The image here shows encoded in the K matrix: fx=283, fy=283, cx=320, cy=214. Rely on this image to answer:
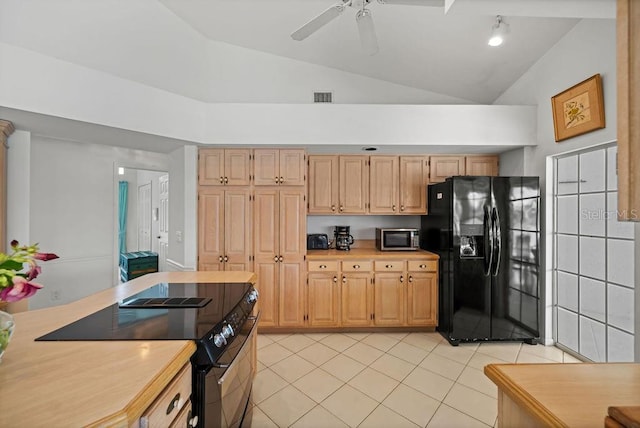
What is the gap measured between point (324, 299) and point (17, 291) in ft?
9.14

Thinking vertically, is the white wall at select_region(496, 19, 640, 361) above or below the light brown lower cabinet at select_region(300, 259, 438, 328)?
above

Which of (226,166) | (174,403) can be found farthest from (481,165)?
(174,403)

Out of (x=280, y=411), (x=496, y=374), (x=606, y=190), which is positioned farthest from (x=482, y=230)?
(x=280, y=411)

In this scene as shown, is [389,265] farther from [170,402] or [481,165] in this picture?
[170,402]

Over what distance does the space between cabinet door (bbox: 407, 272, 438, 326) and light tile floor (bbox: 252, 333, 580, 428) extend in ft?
0.59

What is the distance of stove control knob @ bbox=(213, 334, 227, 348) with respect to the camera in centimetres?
121

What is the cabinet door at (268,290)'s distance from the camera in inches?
129

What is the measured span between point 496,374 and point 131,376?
1.21m

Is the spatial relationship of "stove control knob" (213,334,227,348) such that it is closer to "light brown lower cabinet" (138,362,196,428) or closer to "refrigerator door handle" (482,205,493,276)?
"light brown lower cabinet" (138,362,196,428)

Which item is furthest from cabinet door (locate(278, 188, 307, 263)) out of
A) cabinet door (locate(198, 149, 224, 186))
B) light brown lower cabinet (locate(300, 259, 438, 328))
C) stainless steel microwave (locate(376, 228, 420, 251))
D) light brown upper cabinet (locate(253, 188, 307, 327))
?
stainless steel microwave (locate(376, 228, 420, 251))

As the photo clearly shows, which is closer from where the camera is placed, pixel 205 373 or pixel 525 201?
pixel 205 373

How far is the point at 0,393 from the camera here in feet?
2.58

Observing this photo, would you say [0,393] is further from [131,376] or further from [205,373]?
[205,373]

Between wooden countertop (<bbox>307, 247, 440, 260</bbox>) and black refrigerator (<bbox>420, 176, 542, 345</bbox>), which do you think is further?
wooden countertop (<bbox>307, 247, 440, 260</bbox>)
